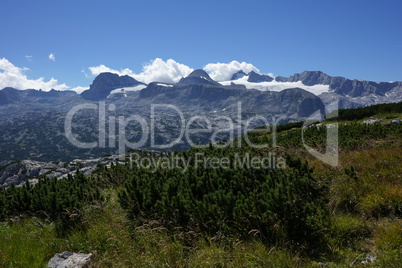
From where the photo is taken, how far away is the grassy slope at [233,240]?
16.7 ft

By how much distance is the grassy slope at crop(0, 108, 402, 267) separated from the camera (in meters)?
5.10

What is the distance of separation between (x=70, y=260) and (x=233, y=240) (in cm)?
376

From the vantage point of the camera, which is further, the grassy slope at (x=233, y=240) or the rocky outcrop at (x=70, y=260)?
the rocky outcrop at (x=70, y=260)

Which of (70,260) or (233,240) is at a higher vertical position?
(233,240)

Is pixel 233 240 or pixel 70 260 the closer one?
pixel 70 260

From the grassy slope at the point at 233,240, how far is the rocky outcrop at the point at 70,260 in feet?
0.85

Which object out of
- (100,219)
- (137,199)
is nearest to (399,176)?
(137,199)

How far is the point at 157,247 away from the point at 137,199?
2078 millimetres

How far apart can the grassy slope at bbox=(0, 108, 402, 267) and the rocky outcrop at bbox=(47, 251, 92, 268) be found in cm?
26

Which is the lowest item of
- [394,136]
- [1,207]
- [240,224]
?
[1,207]

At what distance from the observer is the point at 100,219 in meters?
7.72

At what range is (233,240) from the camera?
19.3ft

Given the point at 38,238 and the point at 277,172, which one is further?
the point at 277,172

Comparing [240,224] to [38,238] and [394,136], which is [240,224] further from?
[394,136]
